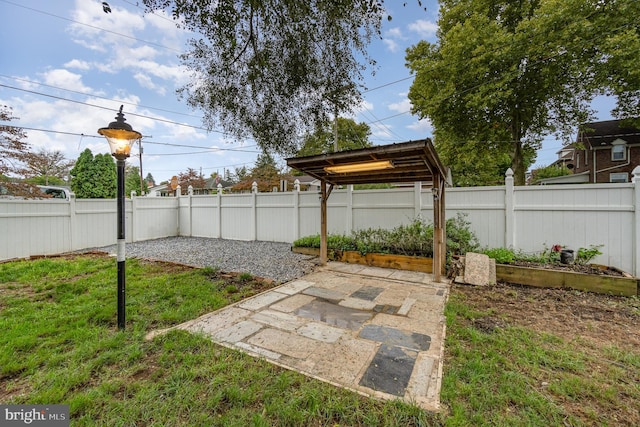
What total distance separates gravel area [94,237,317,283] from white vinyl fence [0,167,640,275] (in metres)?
0.78

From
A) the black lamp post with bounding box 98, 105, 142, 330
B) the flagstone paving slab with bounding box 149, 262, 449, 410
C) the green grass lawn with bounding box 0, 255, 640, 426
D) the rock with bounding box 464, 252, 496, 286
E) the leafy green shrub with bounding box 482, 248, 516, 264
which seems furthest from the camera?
the leafy green shrub with bounding box 482, 248, 516, 264

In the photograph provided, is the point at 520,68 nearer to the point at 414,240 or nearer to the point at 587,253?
the point at 587,253

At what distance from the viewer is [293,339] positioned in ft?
8.15

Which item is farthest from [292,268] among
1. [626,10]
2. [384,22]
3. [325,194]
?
[626,10]

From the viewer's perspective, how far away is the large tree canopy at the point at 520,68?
7336 millimetres

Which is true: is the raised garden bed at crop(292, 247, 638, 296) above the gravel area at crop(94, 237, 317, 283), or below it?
above

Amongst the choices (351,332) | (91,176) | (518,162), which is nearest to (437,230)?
(351,332)

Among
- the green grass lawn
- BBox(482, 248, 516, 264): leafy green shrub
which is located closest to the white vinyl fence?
BBox(482, 248, 516, 264): leafy green shrub

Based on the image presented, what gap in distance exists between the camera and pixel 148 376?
6.26ft

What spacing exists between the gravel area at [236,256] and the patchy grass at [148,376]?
176 cm

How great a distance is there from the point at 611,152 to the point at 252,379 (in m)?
21.7

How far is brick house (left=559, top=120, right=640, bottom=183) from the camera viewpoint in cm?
1395


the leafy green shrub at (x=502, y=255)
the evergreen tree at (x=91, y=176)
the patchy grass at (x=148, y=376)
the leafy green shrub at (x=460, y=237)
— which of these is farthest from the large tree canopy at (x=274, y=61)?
the evergreen tree at (x=91, y=176)

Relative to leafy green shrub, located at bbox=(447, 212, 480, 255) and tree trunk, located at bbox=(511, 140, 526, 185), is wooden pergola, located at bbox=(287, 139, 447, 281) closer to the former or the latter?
leafy green shrub, located at bbox=(447, 212, 480, 255)
